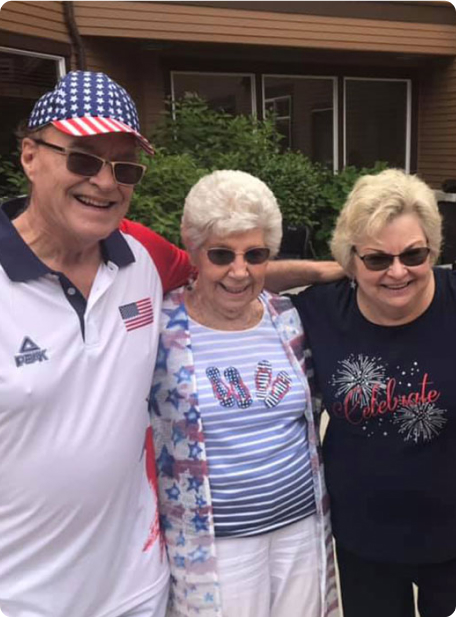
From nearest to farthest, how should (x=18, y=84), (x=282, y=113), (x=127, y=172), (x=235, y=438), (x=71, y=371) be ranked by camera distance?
(x=71, y=371)
(x=127, y=172)
(x=235, y=438)
(x=18, y=84)
(x=282, y=113)

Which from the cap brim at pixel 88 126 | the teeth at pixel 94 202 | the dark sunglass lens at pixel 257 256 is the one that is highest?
the cap brim at pixel 88 126

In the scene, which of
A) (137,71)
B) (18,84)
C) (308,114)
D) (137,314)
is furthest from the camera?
(308,114)

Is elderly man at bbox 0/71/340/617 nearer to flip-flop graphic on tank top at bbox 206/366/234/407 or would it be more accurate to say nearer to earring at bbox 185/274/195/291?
flip-flop graphic on tank top at bbox 206/366/234/407

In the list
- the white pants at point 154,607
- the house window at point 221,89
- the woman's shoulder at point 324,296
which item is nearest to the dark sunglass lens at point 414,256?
the woman's shoulder at point 324,296

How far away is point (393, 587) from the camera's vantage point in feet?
6.71

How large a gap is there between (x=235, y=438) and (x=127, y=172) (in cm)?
85

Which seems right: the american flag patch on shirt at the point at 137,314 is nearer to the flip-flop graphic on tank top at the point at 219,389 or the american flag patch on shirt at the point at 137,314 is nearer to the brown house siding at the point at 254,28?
the flip-flop graphic on tank top at the point at 219,389

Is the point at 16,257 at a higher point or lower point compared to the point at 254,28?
lower

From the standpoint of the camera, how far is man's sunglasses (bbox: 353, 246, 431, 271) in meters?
1.88

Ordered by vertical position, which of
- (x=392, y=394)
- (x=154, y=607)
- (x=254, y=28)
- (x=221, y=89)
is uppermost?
(x=254, y=28)

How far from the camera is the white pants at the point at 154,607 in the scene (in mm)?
1795

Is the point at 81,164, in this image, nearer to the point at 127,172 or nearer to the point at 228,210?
the point at 127,172

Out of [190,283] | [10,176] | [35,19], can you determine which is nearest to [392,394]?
[190,283]

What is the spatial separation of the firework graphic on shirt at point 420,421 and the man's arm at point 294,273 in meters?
0.57
